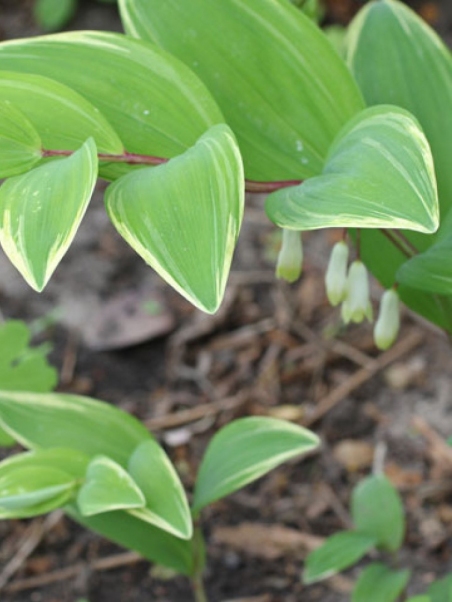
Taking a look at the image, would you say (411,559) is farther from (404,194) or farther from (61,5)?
(61,5)

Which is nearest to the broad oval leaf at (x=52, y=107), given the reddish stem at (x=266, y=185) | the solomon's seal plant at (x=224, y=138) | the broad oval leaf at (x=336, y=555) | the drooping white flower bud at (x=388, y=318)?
the solomon's seal plant at (x=224, y=138)

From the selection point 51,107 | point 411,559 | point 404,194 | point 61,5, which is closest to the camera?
point 404,194

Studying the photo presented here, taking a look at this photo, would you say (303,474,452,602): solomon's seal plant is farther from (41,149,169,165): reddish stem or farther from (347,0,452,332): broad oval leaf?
(41,149,169,165): reddish stem

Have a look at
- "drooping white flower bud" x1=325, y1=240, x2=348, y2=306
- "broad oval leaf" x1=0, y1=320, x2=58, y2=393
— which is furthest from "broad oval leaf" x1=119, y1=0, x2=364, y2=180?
"broad oval leaf" x1=0, y1=320, x2=58, y2=393

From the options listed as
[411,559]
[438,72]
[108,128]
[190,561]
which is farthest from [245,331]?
[108,128]

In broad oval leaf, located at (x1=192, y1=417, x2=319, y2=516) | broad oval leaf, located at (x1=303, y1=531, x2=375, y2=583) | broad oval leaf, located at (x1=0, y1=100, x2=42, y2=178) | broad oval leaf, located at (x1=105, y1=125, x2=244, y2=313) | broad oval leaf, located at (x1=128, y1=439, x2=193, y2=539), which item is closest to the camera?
broad oval leaf, located at (x1=105, y1=125, x2=244, y2=313)

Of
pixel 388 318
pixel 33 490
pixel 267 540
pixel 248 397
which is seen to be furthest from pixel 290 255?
pixel 248 397

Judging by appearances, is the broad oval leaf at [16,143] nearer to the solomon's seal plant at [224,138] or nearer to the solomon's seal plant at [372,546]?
the solomon's seal plant at [224,138]
